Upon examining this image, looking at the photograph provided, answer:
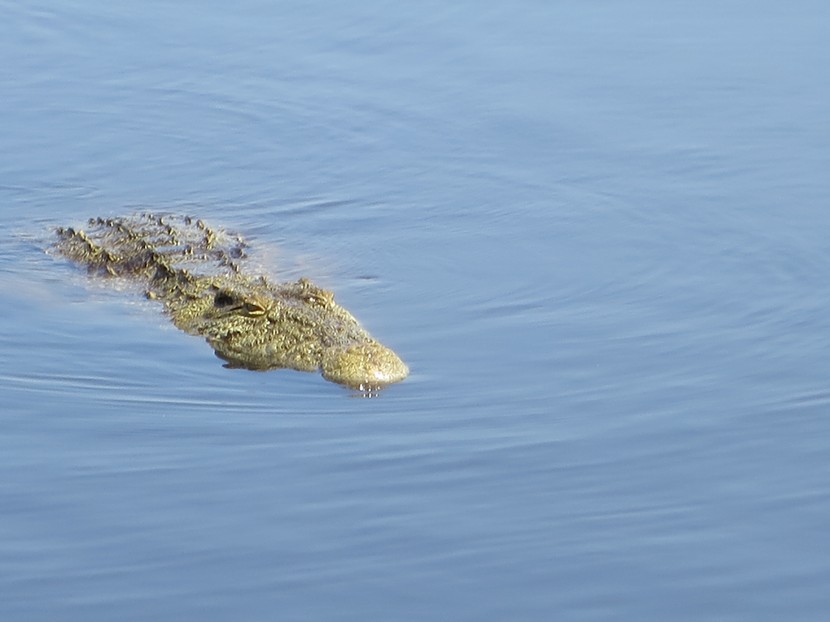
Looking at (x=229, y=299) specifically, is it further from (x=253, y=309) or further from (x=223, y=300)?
(x=253, y=309)

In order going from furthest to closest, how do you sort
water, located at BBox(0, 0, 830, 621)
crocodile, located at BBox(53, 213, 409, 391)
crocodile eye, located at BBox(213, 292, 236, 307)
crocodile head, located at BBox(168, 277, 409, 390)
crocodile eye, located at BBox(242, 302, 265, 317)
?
crocodile eye, located at BBox(213, 292, 236, 307), crocodile eye, located at BBox(242, 302, 265, 317), crocodile, located at BBox(53, 213, 409, 391), crocodile head, located at BBox(168, 277, 409, 390), water, located at BBox(0, 0, 830, 621)

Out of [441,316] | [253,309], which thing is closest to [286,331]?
[253,309]

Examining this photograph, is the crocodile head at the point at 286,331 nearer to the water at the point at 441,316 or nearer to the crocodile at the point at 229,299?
the crocodile at the point at 229,299

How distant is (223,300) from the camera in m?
11.6

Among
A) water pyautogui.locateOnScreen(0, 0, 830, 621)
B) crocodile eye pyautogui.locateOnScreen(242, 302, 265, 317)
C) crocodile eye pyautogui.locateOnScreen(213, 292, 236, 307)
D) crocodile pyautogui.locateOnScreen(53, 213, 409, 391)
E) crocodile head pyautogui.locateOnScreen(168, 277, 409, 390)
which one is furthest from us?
crocodile eye pyautogui.locateOnScreen(213, 292, 236, 307)

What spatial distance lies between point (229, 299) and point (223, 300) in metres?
0.08

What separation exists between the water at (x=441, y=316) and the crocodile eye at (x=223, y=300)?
0.44 meters

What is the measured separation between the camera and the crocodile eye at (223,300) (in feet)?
37.8

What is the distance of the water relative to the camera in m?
7.55

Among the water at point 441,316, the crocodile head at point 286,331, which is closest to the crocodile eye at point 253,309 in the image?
the crocodile head at point 286,331

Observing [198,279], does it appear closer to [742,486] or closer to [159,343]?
[159,343]

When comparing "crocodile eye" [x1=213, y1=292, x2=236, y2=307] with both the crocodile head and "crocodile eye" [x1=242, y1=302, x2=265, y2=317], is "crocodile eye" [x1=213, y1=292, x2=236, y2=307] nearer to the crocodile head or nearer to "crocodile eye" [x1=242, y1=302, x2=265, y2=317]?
the crocodile head

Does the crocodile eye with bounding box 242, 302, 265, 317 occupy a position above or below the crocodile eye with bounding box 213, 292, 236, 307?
below

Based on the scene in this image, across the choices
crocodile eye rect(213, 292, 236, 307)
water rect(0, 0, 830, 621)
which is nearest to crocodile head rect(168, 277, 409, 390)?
crocodile eye rect(213, 292, 236, 307)
